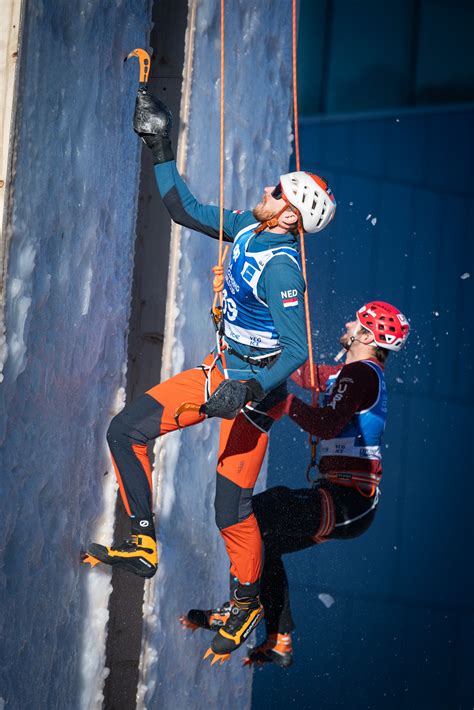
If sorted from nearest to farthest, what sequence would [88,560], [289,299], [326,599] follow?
1. [289,299]
2. [88,560]
3. [326,599]

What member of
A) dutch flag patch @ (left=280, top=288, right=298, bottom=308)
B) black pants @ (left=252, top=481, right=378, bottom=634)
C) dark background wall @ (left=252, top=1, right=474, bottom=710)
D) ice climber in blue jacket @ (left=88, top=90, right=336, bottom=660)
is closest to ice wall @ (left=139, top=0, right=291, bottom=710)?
black pants @ (left=252, top=481, right=378, bottom=634)

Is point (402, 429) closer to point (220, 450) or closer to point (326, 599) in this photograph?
point (326, 599)

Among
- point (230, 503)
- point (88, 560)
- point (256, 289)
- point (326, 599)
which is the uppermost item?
point (256, 289)

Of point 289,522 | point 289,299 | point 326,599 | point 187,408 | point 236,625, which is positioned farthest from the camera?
point 326,599

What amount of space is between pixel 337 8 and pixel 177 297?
275 cm

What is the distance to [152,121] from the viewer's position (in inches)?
171

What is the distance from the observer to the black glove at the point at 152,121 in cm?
434

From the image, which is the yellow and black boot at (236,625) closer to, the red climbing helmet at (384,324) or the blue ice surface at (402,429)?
the red climbing helmet at (384,324)

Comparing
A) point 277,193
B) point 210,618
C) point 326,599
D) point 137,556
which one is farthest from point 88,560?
point 326,599

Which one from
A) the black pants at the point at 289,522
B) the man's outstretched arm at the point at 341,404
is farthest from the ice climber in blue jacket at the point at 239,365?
the black pants at the point at 289,522

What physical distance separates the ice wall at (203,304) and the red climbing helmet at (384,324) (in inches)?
38.3

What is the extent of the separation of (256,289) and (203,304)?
1542 millimetres

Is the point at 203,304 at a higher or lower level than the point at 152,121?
lower

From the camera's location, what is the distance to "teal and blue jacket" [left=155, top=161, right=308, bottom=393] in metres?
4.07
